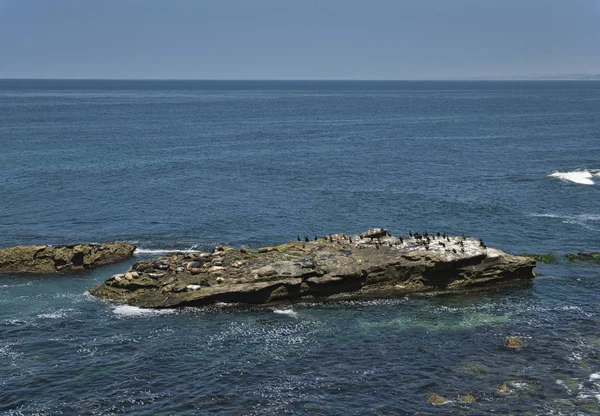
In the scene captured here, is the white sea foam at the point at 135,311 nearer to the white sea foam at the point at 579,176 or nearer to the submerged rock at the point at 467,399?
the submerged rock at the point at 467,399

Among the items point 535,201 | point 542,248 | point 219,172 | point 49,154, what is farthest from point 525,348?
point 49,154

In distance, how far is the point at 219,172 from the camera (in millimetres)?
123875

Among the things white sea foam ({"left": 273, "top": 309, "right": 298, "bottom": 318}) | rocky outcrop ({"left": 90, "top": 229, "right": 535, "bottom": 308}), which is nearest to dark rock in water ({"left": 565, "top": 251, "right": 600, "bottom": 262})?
rocky outcrop ({"left": 90, "top": 229, "right": 535, "bottom": 308})

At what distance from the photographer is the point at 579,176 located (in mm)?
112875

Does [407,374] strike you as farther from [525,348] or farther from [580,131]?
[580,131]

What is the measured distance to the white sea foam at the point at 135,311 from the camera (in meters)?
56.5

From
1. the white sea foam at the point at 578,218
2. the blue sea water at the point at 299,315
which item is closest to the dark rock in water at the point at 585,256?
the blue sea water at the point at 299,315

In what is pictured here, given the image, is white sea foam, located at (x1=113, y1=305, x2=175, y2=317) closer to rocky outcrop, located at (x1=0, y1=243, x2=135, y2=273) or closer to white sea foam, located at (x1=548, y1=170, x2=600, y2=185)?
rocky outcrop, located at (x1=0, y1=243, x2=135, y2=273)

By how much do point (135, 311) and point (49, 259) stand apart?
651 inches

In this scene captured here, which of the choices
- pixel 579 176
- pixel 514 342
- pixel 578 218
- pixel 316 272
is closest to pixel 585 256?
pixel 578 218

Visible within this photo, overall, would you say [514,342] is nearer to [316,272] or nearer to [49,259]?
[316,272]

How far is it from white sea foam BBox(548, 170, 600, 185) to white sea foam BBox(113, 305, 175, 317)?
76.8 metres

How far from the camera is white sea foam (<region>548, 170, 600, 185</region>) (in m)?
109

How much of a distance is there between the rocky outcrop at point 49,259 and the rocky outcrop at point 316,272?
27.1ft
